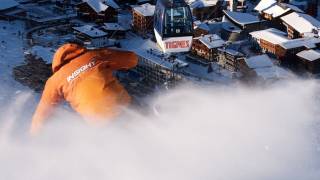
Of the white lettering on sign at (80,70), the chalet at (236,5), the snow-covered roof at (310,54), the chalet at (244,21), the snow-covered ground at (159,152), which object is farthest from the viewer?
the chalet at (236,5)

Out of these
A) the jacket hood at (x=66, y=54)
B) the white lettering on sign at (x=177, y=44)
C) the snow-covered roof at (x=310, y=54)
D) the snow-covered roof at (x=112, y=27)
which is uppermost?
the jacket hood at (x=66, y=54)

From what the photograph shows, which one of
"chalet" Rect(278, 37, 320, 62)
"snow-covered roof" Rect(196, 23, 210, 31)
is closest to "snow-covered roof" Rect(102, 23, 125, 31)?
"snow-covered roof" Rect(196, 23, 210, 31)

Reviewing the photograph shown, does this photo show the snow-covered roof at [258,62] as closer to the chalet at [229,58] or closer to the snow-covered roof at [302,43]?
the chalet at [229,58]

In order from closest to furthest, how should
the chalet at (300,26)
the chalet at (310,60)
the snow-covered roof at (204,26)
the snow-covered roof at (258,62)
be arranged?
the snow-covered roof at (258,62), the chalet at (310,60), the chalet at (300,26), the snow-covered roof at (204,26)

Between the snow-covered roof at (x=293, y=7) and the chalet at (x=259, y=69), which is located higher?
the snow-covered roof at (x=293, y=7)

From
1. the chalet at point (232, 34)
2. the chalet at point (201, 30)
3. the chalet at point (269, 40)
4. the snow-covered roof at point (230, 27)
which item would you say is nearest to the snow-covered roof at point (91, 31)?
the chalet at point (201, 30)

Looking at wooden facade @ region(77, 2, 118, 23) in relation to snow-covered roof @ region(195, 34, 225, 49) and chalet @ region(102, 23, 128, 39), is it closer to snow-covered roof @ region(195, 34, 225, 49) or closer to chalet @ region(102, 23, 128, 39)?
chalet @ region(102, 23, 128, 39)

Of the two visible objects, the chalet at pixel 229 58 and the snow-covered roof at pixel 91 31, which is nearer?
the chalet at pixel 229 58

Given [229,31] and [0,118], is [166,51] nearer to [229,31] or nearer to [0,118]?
[229,31]
